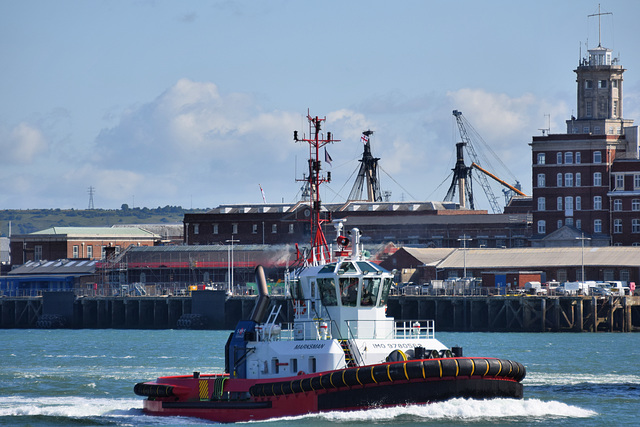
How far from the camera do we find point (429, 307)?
107188 millimetres

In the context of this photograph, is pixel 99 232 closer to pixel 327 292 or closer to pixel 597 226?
pixel 597 226

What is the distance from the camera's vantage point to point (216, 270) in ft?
468

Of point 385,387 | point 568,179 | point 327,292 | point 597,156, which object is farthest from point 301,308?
point 597,156

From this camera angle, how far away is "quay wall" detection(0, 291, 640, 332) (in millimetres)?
101000

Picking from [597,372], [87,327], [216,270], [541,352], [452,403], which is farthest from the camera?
Answer: [216,270]

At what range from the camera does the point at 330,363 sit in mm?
39500

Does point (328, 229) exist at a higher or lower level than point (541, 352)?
higher

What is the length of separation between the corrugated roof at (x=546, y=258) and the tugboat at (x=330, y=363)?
245ft

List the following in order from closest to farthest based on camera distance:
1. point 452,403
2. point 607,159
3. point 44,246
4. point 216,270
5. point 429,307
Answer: point 452,403
point 429,307
point 607,159
point 216,270
point 44,246

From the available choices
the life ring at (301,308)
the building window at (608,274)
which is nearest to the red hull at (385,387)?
the life ring at (301,308)

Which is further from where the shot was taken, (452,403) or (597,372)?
(597,372)

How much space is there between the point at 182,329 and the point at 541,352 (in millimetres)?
47123

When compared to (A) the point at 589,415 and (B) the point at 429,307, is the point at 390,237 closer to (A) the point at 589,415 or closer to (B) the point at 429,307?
(B) the point at 429,307

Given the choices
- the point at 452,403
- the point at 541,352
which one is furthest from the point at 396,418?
the point at 541,352
